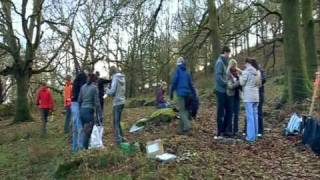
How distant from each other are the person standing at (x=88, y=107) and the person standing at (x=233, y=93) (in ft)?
9.55

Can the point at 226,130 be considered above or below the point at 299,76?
below

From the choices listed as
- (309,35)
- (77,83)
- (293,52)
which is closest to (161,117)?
(77,83)

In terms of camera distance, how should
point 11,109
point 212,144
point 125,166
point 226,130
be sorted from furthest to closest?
point 11,109
point 226,130
point 212,144
point 125,166

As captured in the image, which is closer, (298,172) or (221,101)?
(298,172)

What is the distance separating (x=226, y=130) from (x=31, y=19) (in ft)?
60.9

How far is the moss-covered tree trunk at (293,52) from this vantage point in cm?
1686

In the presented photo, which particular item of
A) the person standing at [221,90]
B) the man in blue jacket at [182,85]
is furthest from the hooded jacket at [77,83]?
the person standing at [221,90]

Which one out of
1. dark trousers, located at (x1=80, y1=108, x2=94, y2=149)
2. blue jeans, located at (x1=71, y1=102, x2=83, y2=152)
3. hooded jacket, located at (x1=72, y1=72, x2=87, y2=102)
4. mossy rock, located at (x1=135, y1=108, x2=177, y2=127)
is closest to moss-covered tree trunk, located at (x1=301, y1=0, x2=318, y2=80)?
mossy rock, located at (x1=135, y1=108, x2=177, y2=127)

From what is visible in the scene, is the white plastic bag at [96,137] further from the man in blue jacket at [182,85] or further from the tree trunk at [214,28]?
the tree trunk at [214,28]

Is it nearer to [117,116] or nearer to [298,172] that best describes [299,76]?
[117,116]

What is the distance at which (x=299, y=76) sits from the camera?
669 inches

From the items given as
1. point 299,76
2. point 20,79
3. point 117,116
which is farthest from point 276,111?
point 20,79

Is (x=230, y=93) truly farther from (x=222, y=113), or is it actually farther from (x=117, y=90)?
(x=117, y=90)

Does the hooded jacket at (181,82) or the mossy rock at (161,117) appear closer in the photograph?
the hooded jacket at (181,82)
